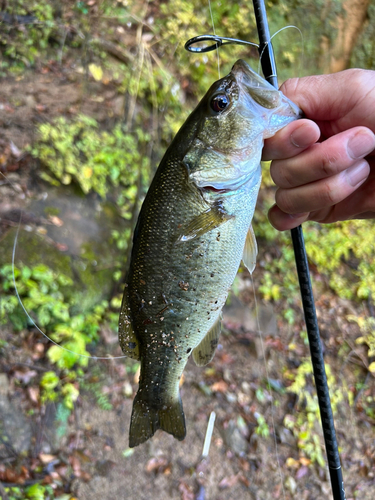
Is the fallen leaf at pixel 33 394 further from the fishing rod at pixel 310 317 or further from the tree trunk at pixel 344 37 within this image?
the tree trunk at pixel 344 37

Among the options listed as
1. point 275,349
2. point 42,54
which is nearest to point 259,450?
point 275,349

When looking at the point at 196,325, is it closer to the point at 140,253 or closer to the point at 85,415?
the point at 140,253

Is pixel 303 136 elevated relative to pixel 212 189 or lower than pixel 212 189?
elevated

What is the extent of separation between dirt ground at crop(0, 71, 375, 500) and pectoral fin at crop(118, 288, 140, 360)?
4.51ft

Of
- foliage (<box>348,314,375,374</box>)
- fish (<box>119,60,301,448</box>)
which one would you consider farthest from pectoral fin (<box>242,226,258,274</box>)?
foliage (<box>348,314,375,374</box>)

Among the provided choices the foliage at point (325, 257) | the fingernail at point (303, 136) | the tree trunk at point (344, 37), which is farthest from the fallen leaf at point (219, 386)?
the tree trunk at point (344, 37)

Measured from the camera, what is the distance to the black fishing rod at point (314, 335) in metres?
1.37

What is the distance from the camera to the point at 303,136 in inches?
48.4

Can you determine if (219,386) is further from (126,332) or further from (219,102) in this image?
(219,102)

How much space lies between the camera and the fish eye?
51.1 inches

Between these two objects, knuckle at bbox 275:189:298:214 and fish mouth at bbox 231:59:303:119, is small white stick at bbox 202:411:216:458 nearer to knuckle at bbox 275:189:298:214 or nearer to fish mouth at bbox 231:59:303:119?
knuckle at bbox 275:189:298:214

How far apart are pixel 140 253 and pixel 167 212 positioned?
0.21 m

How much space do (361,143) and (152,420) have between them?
1.49 m

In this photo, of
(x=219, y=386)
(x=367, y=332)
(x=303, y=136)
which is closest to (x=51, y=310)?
(x=219, y=386)
